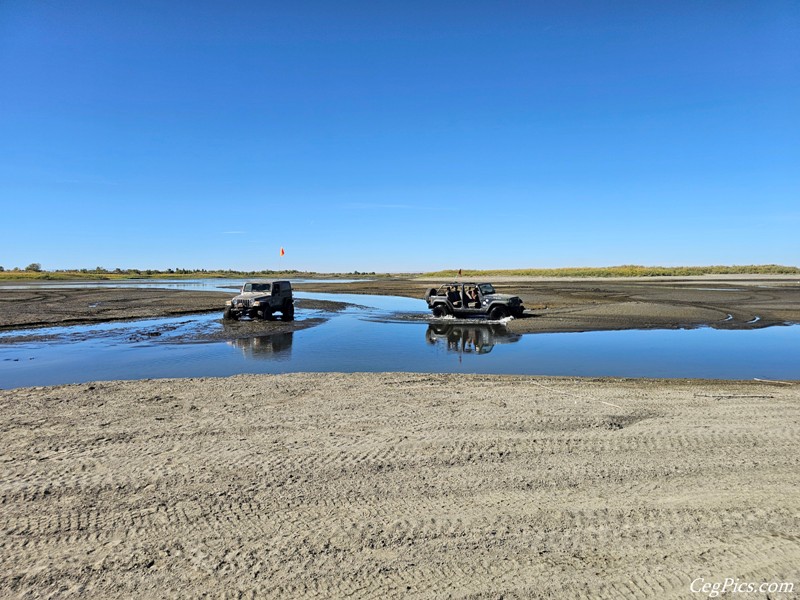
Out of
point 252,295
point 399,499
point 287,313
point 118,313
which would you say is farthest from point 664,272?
point 399,499

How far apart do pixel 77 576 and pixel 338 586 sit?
187 cm

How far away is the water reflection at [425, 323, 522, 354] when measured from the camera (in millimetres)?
17047

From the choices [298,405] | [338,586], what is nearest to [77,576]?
[338,586]

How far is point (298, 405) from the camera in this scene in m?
8.39

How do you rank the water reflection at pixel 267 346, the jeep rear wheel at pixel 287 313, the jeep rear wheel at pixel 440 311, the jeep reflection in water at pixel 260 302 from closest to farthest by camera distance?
the water reflection at pixel 267 346 < the jeep reflection in water at pixel 260 302 < the jeep rear wheel at pixel 440 311 < the jeep rear wheel at pixel 287 313

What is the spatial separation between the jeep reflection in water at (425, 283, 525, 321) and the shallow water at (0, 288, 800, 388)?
1590 millimetres

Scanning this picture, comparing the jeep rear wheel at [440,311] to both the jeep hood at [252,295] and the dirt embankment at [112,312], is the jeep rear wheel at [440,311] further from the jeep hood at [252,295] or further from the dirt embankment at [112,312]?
Answer: the jeep hood at [252,295]

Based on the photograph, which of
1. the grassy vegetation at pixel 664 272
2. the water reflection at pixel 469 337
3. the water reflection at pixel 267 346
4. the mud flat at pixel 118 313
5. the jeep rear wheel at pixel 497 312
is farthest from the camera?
the grassy vegetation at pixel 664 272

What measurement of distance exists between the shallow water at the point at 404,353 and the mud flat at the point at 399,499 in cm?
467

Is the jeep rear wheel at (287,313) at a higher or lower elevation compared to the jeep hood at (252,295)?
lower

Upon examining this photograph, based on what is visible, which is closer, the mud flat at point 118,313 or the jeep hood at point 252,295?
the mud flat at point 118,313

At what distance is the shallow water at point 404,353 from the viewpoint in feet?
41.6

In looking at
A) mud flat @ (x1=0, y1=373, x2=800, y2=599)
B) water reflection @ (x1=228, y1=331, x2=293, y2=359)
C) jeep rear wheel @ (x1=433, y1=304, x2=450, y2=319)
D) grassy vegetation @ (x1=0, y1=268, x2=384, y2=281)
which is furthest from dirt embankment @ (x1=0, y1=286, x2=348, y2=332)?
grassy vegetation @ (x1=0, y1=268, x2=384, y2=281)

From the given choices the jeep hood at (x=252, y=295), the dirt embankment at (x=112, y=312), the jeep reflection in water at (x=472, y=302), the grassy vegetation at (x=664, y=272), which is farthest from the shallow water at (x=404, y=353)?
the grassy vegetation at (x=664, y=272)
